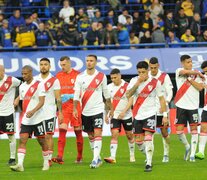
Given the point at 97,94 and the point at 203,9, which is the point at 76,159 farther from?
the point at 203,9

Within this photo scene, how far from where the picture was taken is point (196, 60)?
1352 inches

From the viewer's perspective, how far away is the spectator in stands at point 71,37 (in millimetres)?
34406

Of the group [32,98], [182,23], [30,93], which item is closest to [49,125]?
[32,98]

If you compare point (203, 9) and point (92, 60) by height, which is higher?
point (203, 9)

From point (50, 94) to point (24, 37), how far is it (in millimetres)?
13463

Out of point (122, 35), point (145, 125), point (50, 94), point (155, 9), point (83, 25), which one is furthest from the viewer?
point (155, 9)

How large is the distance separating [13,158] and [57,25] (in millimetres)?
14566

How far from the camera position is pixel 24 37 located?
3344 centimetres

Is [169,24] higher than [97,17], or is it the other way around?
[97,17]

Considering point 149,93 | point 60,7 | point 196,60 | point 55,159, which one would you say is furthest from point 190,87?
point 60,7

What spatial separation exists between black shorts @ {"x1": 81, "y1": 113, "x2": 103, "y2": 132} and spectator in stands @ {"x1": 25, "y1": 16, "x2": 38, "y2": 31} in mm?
13422

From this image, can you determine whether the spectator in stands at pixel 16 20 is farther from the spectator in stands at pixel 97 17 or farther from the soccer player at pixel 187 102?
the soccer player at pixel 187 102

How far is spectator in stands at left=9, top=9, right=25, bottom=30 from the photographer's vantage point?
35344mm

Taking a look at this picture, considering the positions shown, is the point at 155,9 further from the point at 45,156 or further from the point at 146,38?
the point at 45,156
